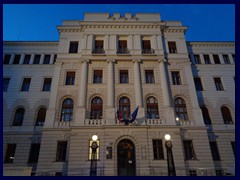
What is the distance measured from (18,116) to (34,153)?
4.82 m

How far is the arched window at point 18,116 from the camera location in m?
19.7

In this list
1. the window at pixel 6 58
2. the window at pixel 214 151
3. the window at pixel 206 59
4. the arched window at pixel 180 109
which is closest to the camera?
the window at pixel 214 151

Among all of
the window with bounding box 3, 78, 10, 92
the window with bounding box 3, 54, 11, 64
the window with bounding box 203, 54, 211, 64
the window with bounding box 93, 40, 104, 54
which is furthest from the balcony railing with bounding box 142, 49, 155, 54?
the window with bounding box 3, 54, 11, 64

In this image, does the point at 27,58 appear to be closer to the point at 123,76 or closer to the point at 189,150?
the point at 123,76

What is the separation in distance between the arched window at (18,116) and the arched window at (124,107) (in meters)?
11.1

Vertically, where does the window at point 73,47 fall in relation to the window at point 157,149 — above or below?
above

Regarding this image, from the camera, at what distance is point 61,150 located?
17203mm

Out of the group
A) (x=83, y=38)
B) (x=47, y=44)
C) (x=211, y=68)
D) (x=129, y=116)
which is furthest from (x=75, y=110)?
(x=211, y=68)

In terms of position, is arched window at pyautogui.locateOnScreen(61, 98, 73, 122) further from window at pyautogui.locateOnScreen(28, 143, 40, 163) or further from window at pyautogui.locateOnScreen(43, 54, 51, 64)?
window at pyautogui.locateOnScreen(43, 54, 51, 64)

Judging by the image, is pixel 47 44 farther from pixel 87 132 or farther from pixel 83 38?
pixel 87 132

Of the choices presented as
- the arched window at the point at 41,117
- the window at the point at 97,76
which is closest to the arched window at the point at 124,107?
the window at the point at 97,76

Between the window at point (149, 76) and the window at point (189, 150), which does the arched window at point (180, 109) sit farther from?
the window at point (149, 76)

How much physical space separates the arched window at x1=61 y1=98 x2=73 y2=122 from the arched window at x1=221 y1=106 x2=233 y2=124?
17.1 metres

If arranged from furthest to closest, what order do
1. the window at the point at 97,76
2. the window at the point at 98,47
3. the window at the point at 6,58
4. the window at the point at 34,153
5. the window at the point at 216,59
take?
the window at the point at 216,59, the window at the point at 6,58, the window at the point at 98,47, the window at the point at 97,76, the window at the point at 34,153
